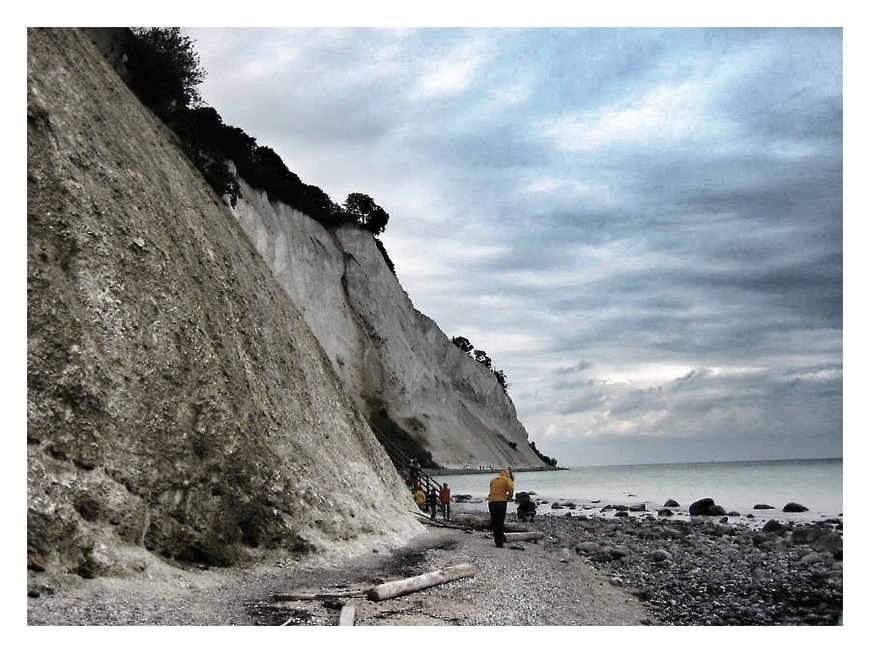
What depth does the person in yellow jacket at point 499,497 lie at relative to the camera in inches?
563

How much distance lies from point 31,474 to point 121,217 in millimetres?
4127

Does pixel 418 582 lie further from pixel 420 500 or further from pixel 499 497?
pixel 420 500

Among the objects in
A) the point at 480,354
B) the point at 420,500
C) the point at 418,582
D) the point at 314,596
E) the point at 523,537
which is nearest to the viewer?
the point at 314,596

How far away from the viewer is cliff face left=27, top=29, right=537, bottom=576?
8555 mm

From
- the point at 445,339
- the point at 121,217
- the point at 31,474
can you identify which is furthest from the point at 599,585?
the point at 445,339

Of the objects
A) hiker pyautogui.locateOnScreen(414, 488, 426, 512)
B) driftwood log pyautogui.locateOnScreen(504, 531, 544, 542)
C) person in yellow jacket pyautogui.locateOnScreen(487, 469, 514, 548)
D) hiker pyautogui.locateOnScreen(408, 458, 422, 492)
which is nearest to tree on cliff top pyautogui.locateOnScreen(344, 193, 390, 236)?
hiker pyautogui.locateOnScreen(408, 458, 422, 492)

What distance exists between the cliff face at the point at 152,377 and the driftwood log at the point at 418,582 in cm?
186

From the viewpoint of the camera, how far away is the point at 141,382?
965cm

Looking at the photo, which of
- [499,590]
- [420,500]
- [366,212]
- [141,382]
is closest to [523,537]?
[420,500]

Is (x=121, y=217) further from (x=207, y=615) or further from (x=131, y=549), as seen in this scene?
(x=207, y=615)

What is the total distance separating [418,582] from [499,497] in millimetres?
5109

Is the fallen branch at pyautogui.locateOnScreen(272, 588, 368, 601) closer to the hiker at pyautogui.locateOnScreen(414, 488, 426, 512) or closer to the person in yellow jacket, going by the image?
the person in yellow jacket

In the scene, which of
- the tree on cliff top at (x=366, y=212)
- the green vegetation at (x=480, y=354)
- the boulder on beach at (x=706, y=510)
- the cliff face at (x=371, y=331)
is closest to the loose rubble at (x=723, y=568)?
the boulder on beach at (x=706, y=510)
